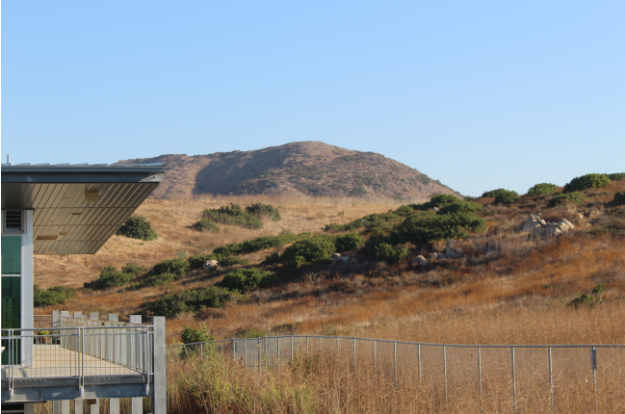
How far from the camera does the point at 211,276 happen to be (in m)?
44.1

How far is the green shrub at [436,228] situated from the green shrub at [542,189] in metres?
13.9

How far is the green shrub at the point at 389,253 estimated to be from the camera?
3819cm

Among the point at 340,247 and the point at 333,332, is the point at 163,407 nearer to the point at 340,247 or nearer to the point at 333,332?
the point at 333,332

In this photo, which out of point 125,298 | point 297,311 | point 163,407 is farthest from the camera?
point 125,298

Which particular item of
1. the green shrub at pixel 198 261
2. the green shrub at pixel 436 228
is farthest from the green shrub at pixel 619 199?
the green shrub at pixel 198 261

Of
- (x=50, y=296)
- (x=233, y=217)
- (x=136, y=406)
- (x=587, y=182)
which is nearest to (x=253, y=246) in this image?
(x=50, y=296)

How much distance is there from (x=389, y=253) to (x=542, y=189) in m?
21.0

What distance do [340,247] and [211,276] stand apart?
28.9ft

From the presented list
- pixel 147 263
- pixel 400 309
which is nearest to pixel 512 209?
pixel 400 309

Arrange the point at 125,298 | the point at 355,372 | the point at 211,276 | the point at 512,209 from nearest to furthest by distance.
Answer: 1. the point at 355,372
2. the point at 125,298
3. the point at 211,276
4. the point at 512,209

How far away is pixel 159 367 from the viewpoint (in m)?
12.6

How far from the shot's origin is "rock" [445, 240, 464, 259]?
3688cm

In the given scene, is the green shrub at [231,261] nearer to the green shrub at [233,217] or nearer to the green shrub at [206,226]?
the green shrub at [206,226]

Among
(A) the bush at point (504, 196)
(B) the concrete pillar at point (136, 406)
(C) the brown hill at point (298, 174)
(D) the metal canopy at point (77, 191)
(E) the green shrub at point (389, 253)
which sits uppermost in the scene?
(C) the brown hill at point (298, 174)
